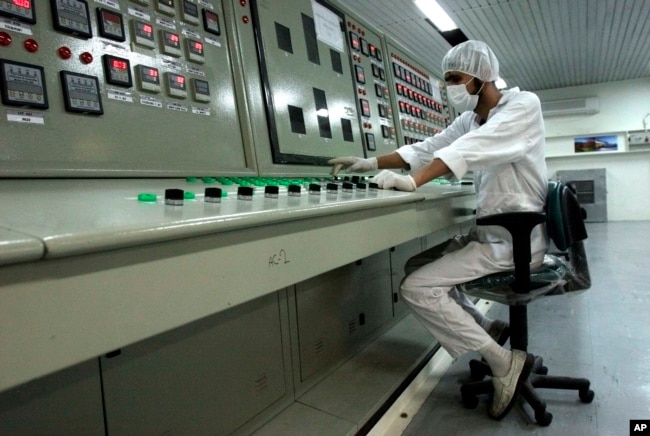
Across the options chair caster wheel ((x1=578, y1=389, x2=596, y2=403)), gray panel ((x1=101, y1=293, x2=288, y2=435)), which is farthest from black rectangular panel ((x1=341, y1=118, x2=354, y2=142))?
chair caster wheel ((x1=578, y1=389, x2=596, y2=403))

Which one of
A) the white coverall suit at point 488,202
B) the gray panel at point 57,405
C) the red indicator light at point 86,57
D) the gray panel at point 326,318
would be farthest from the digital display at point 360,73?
the gray panel at point 57,405

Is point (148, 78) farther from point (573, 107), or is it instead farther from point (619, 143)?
point (619, 143)

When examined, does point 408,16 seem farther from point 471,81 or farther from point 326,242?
point 326,242

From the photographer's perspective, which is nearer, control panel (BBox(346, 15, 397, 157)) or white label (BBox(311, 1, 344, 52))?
white label (BBox(311, 1, 344, 52))

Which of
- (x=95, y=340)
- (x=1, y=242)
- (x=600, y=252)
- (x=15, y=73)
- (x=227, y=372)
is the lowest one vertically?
(x=600, y=252)

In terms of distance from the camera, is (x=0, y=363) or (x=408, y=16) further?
(x=408, y=16)

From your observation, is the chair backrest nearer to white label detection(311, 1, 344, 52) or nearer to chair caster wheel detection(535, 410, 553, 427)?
chair caster wheel detection(535, 410, 553, 427)

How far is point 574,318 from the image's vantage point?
2594 mm

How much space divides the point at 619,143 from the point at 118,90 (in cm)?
912

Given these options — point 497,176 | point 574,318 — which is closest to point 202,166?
point 497,176

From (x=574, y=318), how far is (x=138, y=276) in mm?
2796

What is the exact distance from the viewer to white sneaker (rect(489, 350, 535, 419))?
59.6 inches

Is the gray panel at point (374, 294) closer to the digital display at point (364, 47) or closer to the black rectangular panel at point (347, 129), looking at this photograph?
the black rectangular panel at point (347, 129)

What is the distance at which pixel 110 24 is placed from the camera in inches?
40.2
